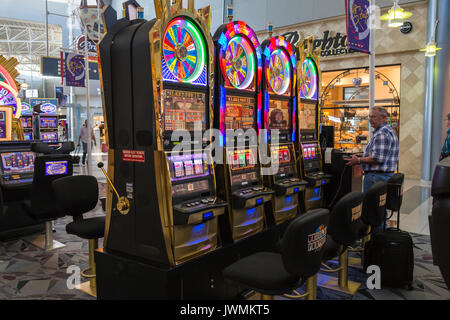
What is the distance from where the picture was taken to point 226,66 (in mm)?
3129

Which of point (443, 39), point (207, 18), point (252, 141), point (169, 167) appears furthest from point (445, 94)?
point (169, 167)

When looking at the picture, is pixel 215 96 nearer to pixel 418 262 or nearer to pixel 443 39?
pixel 418 262

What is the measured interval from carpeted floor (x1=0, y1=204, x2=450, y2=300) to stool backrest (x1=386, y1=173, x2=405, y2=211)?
27.7 inches

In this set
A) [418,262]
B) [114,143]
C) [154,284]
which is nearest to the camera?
[154,284]

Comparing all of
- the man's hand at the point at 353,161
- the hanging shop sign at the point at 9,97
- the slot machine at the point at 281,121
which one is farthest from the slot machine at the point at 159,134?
the hanging shop sign at the point at 9,97

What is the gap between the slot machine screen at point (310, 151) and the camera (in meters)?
4.38

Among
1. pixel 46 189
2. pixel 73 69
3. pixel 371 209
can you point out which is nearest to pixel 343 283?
pixel 371 209

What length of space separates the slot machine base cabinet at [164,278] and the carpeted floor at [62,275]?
500 millimetres

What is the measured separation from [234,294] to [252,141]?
137 cm

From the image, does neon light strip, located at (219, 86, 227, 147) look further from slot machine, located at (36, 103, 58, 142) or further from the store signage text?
slot machine, located at (36, 103, 58, 142)

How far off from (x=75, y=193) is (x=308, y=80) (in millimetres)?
3061

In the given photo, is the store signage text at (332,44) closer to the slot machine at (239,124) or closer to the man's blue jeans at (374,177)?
the man's blue jeans at (374,177)

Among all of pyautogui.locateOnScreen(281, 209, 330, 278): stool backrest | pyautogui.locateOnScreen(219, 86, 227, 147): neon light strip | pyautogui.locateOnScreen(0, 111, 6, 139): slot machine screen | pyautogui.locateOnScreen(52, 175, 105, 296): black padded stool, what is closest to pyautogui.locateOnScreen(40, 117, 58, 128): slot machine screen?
pyautogui.locateOnScreen(0, 111, 6, 139): slot machine screen

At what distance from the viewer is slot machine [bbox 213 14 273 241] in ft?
10.1
